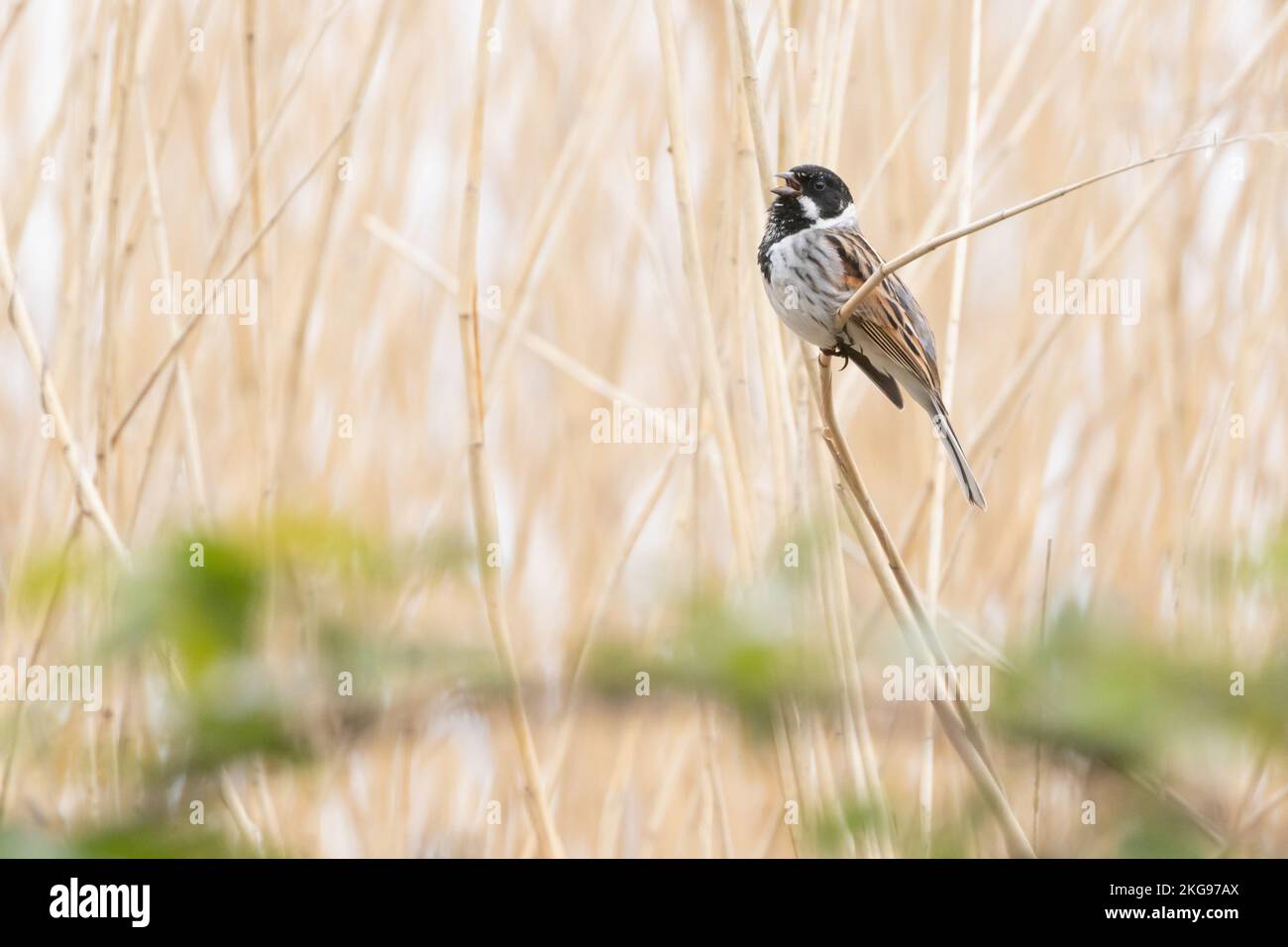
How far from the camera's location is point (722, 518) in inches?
104

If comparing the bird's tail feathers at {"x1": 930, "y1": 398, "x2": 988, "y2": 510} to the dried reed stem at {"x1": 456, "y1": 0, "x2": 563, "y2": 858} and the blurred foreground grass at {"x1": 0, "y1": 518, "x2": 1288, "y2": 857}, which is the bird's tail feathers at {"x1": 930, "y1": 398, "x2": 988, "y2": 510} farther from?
the blurred foreground grass at {"x1": 0, "y1": 518, "x2": 1288, "y2": 857}

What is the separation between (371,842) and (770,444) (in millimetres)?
1163

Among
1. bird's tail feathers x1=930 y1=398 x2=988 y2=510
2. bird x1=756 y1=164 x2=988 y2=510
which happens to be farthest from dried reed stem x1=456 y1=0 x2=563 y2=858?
bird's tail feathers x1=930 y1=398 x2=988 y2=510

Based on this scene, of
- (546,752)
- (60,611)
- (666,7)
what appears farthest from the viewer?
(546,752)

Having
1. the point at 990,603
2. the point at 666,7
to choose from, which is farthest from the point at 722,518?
the point at 666,7

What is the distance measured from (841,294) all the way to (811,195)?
0.18 metres

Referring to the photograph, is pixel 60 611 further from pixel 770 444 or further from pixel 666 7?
pixel 666 7

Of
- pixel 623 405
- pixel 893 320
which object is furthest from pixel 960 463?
pixel 623 405

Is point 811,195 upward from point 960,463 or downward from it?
upward

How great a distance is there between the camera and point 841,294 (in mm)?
2115

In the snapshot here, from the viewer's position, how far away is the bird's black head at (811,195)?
74.6 inches

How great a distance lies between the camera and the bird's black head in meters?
1.89

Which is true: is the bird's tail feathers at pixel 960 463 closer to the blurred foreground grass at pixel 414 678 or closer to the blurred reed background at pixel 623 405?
the blurred reed background at pixel 623 405

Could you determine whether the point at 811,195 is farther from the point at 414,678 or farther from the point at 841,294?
the point at 414,678
